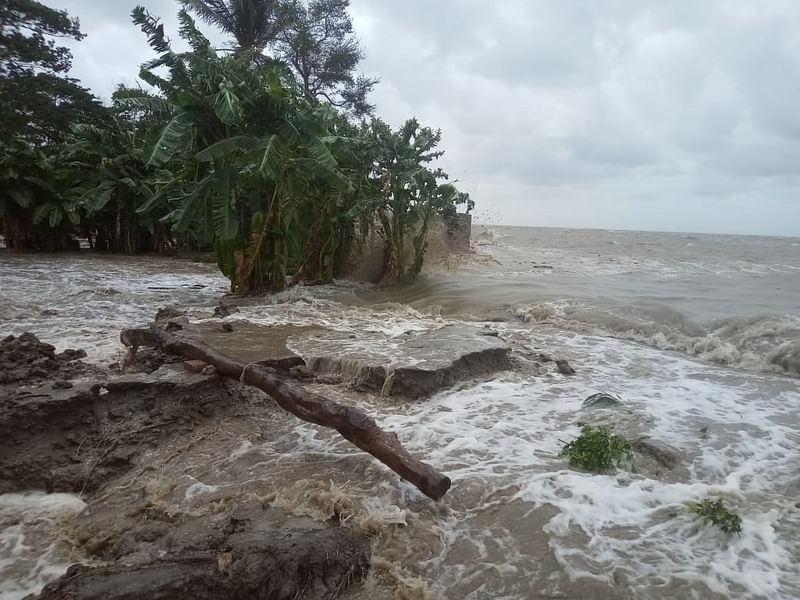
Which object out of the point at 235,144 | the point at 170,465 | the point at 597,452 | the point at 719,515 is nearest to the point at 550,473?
the point at 597,452

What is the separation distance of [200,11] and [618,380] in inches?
770

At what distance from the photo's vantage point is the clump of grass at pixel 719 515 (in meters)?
2.47

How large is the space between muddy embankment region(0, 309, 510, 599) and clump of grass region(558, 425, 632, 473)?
150cm

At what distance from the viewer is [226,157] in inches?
355

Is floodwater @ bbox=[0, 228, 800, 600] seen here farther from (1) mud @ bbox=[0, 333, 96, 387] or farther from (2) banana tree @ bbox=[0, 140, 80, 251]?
(2) banana tree @ bbox=[0, 140, 80, 251]

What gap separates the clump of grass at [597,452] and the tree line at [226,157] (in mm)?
6691

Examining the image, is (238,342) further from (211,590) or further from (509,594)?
(509,594)

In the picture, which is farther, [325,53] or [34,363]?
[325,53]

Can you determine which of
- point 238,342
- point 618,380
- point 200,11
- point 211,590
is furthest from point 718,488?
point 200,11

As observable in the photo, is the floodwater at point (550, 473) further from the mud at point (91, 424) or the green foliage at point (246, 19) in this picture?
the green foliage at point (246, 19)

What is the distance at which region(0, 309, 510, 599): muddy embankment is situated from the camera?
2.07 meters

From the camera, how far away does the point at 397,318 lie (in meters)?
8.46

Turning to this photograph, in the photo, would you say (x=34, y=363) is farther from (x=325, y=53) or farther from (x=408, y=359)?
(x=325, y=53)

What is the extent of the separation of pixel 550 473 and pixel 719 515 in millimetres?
880
